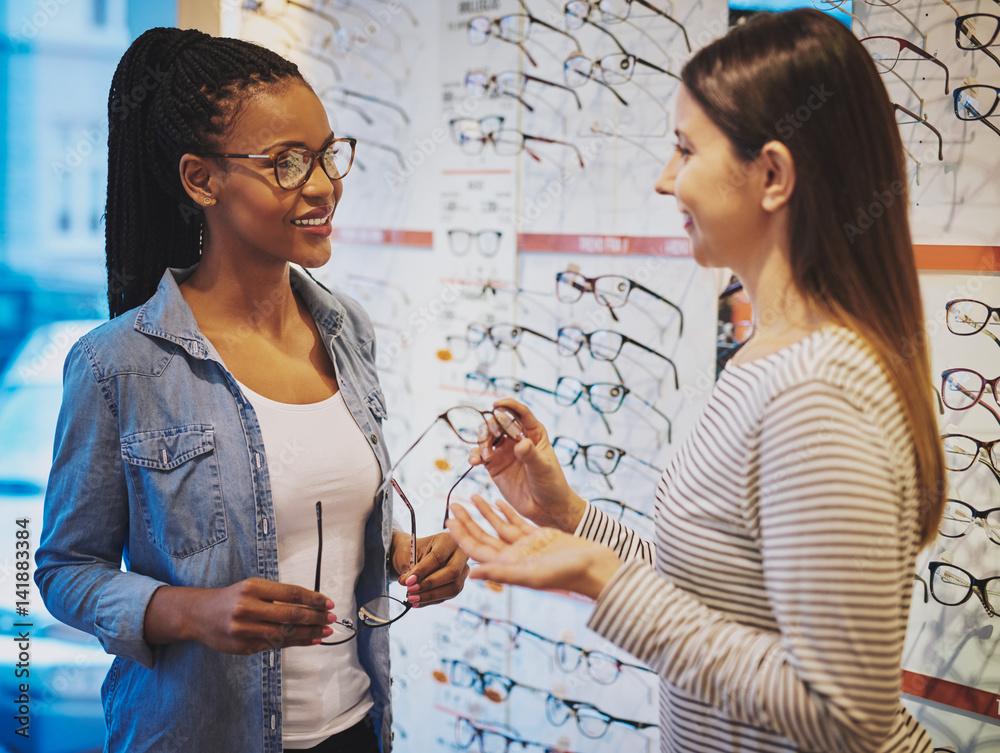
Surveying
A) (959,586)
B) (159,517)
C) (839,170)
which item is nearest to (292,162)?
(159,517)

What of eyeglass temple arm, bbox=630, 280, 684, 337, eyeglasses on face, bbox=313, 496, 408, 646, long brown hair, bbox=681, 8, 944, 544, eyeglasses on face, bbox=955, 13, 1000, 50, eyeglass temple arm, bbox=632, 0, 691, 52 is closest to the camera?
long brown hair, bbox=681, 8, 944, 544

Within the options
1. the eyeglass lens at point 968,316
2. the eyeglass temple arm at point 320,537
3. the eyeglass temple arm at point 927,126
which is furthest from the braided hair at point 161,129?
the eyeglass lens at point 968,316

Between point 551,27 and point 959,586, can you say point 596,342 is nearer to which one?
point 551,27

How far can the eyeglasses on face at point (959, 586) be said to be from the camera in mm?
1618

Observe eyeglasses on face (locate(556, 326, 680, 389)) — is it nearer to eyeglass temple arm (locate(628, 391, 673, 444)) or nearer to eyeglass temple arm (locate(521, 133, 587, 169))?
eyeglass temple arm (locate(628, 391, 673, 444))

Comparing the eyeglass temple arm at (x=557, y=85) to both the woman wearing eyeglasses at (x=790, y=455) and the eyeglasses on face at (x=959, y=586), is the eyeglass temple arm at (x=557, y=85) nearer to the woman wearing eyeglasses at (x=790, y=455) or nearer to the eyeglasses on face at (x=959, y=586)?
the woman wearing eyeglasses at (x=790, y=455)

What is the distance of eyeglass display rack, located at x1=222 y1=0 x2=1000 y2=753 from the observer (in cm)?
163

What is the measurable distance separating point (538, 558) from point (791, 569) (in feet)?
0.97

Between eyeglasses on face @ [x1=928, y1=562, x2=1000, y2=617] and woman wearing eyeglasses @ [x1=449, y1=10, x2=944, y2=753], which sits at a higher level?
woman wearing eyeglasses @ [x1=449, y1=10, x2=944, y2=753]

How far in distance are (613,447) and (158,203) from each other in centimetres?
132

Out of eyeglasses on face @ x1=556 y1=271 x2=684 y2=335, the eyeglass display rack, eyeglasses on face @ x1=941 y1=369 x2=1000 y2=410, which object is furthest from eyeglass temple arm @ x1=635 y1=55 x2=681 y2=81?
eyeglasses on face @ x1=941 y1=369 x2=1000 y2=410

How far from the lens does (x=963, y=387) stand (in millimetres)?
1619

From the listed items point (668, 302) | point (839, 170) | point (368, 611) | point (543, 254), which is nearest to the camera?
point (839, 170)

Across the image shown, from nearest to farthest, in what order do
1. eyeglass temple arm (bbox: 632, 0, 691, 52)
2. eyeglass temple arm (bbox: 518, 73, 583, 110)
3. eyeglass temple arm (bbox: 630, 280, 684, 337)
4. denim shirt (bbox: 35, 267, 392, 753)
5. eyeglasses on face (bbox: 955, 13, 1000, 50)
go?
1. denim shirt (bbox: 35, 267, 392, 753)
2. eyeglasses on face (bbox: 955, 13, 1000, 50)
3. eyeglass temple arm (bbox: 632, 0, 691, 52)
4. eyeglass temple arm (bbox: 630, 280, 684, 337)
5. eyeglass temple arm (bbox: 518, 73, 583, 110)
